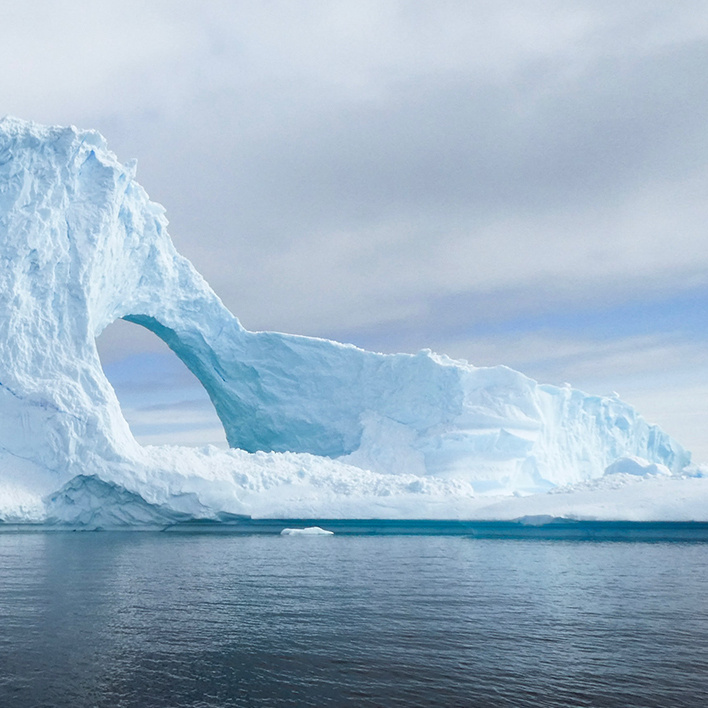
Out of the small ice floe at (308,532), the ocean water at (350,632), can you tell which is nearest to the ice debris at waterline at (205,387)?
the small ice floe at (308,532)

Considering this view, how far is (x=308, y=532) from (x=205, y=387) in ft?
31.0

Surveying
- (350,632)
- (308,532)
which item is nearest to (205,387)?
(308,532)

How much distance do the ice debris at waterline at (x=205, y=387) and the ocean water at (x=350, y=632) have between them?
5.40m

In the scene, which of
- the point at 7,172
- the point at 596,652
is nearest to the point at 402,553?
the point at 596,652

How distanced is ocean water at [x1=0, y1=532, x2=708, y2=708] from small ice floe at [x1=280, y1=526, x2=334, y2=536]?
6.23 m

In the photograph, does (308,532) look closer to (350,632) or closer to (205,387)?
(205,387)

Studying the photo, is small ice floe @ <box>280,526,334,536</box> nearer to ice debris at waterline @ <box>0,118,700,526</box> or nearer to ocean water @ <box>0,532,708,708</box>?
ice debris at waterline @ <box>0,118,700,526</box>

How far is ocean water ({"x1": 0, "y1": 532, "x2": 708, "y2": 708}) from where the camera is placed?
17.8 ft

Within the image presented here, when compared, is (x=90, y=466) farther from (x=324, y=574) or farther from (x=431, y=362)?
(x=431, y=362)

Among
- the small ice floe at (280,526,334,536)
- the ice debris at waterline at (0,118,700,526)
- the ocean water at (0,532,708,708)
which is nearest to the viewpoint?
the ocean water at (0,532,708,708)

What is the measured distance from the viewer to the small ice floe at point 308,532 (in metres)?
18.9

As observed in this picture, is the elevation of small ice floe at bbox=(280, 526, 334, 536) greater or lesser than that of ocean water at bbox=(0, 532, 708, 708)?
greater

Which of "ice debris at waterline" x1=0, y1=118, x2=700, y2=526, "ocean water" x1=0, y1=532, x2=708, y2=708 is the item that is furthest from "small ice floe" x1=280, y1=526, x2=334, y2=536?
"ocean water" x1=0, y1=532, x2=708, y2=708

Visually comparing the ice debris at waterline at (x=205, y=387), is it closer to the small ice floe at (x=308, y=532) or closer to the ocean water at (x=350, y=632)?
the small ice floe at (x=308, y=532)
